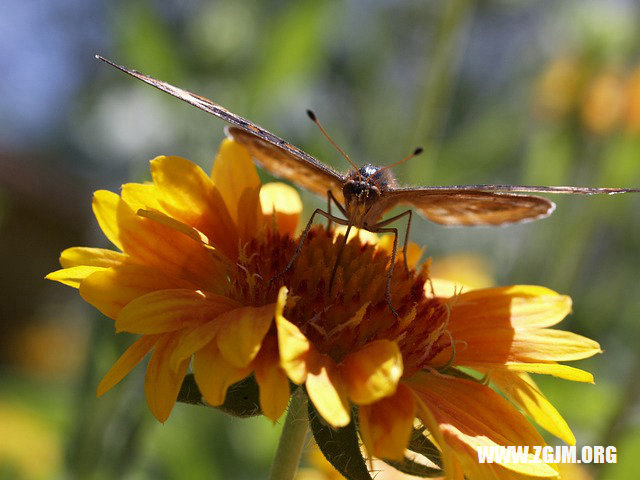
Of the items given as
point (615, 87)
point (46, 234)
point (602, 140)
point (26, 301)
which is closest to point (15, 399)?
point (602, 140)

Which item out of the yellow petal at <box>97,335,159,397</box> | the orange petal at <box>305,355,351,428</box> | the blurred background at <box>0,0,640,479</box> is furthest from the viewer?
the blurred background at <box>0,0,640,479</box>

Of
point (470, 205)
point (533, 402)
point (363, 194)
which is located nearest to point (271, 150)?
point (363, 194)

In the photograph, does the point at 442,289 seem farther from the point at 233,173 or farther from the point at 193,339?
the point at 193,339

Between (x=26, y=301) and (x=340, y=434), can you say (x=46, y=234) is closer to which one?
(x=26, y=301)

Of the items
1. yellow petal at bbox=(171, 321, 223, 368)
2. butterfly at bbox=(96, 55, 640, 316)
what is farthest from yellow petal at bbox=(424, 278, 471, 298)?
yellow petal at bbox=(171, 321, 223, 368)

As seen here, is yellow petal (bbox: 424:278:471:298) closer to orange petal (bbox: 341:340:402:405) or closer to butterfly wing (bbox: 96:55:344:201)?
butterfly wing (bbox: 96:55:344:201)

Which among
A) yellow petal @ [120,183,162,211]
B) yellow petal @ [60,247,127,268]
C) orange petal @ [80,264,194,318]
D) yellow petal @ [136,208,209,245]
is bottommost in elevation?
orange petal @ [80,264,194,318]

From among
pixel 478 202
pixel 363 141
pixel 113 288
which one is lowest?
pixel 113 288
